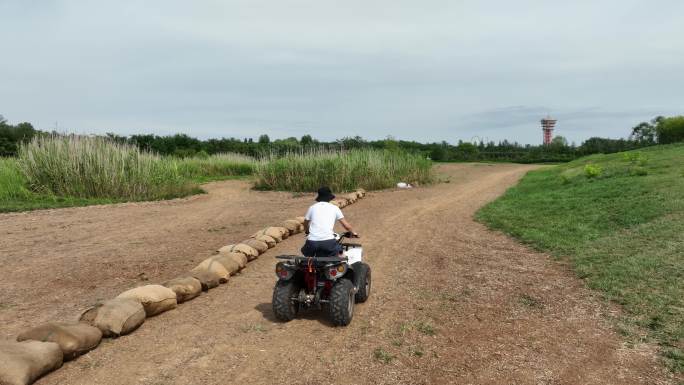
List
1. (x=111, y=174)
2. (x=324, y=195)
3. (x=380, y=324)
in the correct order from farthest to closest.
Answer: (x=111, y=174) → (x=324, y=195) → (x=380, y=324)

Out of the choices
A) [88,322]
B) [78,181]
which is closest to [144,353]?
[88,322]

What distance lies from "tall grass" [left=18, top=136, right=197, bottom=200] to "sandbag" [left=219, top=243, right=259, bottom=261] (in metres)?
8.69

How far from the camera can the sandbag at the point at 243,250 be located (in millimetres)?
7719

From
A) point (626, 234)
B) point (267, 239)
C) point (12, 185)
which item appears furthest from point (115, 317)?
point (12, 185)

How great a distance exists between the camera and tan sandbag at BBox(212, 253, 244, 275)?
694cm

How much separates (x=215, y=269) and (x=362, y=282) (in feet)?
6.75

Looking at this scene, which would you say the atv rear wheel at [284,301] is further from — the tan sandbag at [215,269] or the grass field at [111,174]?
the grass field at [111,174]

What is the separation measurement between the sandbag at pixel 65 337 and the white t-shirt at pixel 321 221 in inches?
88.0

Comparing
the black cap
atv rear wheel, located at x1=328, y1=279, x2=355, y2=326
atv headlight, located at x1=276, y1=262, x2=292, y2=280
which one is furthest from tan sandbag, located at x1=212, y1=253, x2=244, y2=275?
atv rear wheel, located at x1=328, y1=279, x2=355, y2=326

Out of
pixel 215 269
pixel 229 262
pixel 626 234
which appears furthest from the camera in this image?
pixel 626 234

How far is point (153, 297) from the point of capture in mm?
5332

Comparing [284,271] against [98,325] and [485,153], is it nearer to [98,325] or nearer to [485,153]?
[98,325]

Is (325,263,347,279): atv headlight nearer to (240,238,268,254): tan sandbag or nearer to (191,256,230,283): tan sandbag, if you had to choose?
(191,256,230,283): tan sandbag

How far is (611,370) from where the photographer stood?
161 inches
